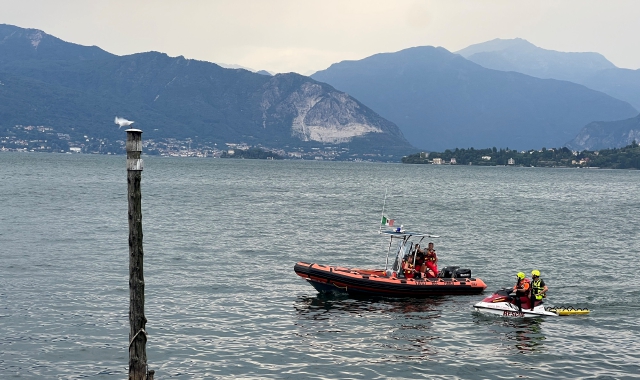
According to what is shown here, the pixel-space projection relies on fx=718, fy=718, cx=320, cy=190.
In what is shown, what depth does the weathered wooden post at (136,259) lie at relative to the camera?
1511 centimetres

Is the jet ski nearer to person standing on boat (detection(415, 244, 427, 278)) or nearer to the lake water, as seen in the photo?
the lake water

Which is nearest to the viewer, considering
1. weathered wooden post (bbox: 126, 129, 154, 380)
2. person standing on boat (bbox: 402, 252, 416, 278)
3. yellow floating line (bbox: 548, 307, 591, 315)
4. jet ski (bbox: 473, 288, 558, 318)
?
weathered wooden post (bbox: 126, 129, 154, 380)

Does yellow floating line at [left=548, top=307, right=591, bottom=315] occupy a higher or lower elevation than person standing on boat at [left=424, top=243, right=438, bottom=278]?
lower

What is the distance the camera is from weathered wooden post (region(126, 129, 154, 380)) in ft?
49.6

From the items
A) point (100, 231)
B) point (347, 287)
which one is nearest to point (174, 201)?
point (100, 231)

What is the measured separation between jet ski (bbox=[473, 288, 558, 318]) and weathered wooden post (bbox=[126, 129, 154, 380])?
1505cm

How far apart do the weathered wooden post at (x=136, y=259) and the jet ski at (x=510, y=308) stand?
49.4 ft

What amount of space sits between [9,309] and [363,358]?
1297 centimetres

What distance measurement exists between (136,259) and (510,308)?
1647 cm

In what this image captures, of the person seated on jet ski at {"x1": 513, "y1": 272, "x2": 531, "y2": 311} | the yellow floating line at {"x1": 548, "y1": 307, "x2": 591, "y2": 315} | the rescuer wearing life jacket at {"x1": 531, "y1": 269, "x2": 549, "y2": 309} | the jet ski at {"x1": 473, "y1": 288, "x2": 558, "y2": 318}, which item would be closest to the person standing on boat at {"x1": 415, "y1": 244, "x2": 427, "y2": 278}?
the jet ski at {"x1": 473, "y1": 288, "x2": 558, "y2": 318}

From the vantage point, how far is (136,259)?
15609mm

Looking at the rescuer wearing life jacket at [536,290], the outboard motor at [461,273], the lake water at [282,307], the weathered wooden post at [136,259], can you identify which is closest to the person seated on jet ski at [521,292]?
the rescuer wearing life jacket at [536,290]

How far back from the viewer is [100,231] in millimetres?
48344

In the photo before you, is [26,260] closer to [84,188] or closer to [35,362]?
[35,362]
